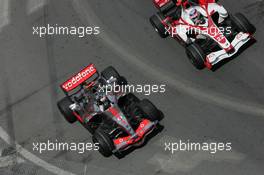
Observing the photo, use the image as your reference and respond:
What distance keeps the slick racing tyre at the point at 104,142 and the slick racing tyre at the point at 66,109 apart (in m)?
1.26

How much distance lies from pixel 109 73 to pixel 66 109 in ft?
6.27

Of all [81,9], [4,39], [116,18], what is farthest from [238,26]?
[4,39]

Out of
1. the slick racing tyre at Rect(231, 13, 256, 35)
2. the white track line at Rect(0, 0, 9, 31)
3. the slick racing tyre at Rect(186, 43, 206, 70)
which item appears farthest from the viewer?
the white track line at Rect(0, 0, 9, 31)

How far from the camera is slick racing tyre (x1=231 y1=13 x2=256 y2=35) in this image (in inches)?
708

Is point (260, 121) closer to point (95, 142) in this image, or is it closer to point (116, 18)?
point (95, 142)

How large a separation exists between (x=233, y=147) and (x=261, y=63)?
3414 millimetres

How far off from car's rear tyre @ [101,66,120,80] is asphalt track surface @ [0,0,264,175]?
106 cm

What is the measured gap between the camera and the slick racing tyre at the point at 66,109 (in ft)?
56.9

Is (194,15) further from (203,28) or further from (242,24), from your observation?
(242,24)

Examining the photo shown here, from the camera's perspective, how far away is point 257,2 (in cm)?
1973

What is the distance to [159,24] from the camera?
1889cm

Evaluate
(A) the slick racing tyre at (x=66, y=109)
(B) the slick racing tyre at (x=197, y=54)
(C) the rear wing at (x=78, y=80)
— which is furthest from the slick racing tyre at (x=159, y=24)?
(A) the slick racing tyre at (x=66, y=109)

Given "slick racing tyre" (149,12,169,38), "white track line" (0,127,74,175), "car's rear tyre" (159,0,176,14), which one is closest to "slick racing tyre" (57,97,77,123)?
"white track line" (0,127,74,175)

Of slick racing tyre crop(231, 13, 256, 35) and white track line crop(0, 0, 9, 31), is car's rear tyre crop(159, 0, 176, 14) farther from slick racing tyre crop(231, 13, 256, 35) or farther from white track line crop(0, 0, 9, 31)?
white track line crop(0, 0, 9, 31)
